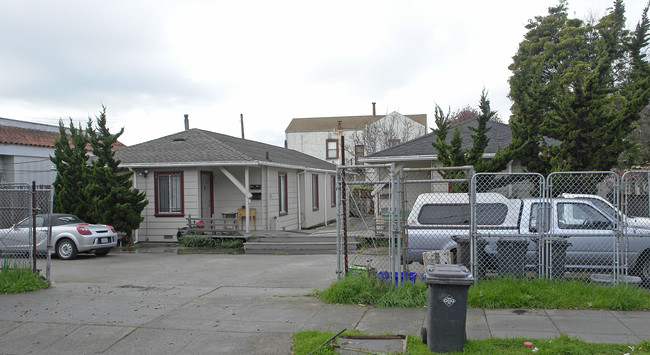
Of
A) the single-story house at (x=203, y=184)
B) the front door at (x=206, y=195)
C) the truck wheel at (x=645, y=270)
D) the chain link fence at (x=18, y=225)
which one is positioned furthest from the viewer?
the front door at (x=206, y=195)

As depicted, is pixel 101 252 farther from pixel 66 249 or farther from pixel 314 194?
pixel 314 194

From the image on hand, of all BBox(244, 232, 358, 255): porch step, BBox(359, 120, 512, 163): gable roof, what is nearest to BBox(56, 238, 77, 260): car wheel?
BBox(244, 232, 358, 255): porch step

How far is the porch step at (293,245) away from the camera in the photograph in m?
14.8

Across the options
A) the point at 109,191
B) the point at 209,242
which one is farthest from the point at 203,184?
the point at 109,191

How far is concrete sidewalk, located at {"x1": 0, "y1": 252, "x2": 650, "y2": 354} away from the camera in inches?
240

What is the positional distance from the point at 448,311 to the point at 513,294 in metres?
2.43

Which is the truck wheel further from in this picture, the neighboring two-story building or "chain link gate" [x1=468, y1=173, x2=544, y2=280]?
the neighboring two-story building

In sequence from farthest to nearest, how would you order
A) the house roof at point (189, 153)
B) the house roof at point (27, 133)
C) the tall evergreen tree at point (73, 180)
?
the house roof at point (27, 133) < the house roof at point (189, 153) < the tall evergreen tree at point (73, 180)

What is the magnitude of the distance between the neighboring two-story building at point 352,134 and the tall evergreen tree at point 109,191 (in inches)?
798

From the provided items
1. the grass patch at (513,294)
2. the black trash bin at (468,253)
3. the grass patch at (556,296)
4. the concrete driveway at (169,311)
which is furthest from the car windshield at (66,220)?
the grass patch at (556,296)

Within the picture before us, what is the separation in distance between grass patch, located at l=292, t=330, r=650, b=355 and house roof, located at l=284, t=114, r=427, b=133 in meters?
34.3

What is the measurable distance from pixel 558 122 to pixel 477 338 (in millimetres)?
8132

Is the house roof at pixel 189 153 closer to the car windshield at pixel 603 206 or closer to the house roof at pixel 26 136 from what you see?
the house roof at pixel 26 136

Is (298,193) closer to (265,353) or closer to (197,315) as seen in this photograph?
(197,315)
